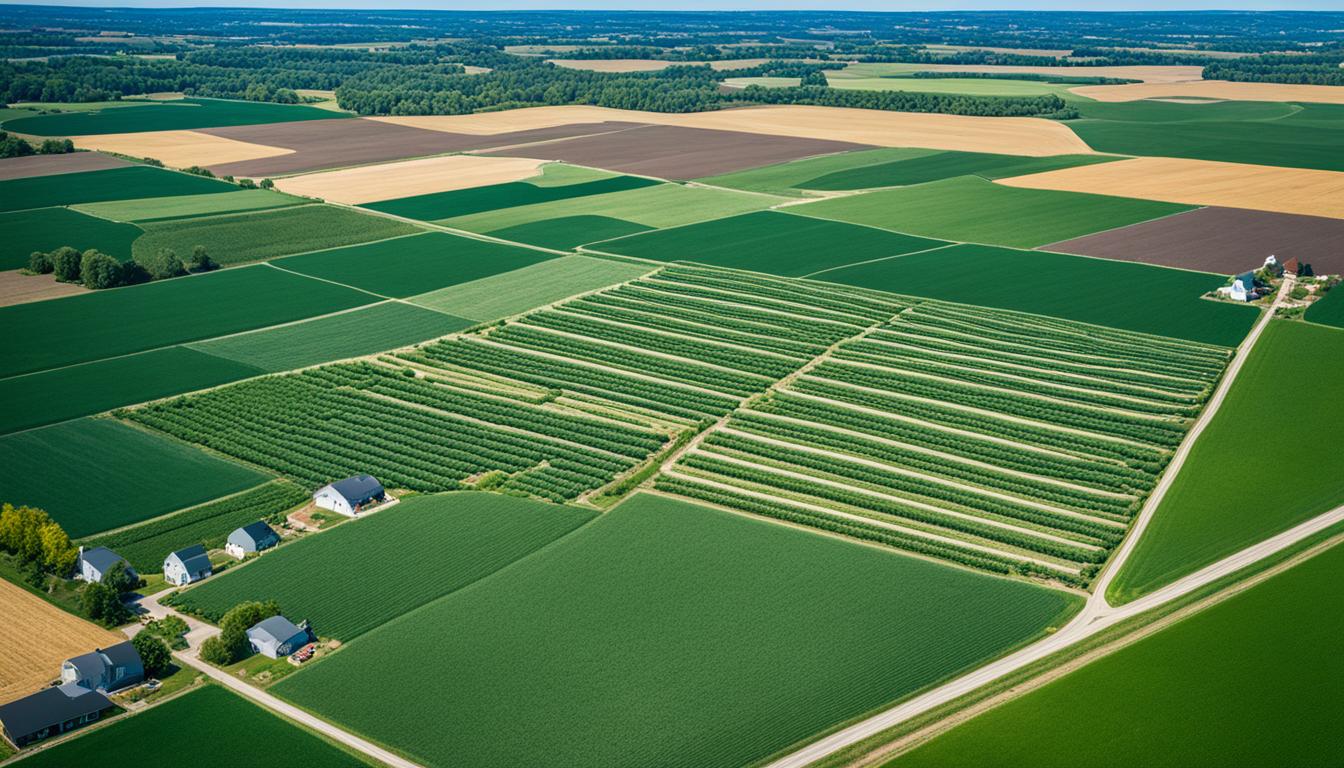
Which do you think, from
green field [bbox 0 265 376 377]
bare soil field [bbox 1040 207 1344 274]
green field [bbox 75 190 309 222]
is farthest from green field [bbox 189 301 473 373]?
bare soil field [bbox 1040 207 1344 274]

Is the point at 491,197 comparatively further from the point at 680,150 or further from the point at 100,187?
the point at 100,187

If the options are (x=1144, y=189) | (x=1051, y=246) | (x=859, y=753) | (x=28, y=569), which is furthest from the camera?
(x=1144, y=189)

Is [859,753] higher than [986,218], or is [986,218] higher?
[986,218]

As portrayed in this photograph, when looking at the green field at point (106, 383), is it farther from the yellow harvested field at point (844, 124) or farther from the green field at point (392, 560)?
the yellow harvested field at point (844, 124)

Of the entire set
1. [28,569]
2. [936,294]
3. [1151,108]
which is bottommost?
[28,569]

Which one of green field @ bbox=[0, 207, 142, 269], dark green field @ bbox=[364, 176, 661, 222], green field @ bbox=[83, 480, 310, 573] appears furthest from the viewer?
dark green field @ bbox=[364, 176, 661, 222]

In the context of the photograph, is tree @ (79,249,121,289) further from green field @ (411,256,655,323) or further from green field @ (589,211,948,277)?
green field @ (589,211,948,277)

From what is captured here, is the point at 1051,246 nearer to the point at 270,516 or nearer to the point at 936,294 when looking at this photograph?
the point at 936,294

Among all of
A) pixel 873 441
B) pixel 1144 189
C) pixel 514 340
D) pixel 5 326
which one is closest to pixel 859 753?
pixel 873 441
